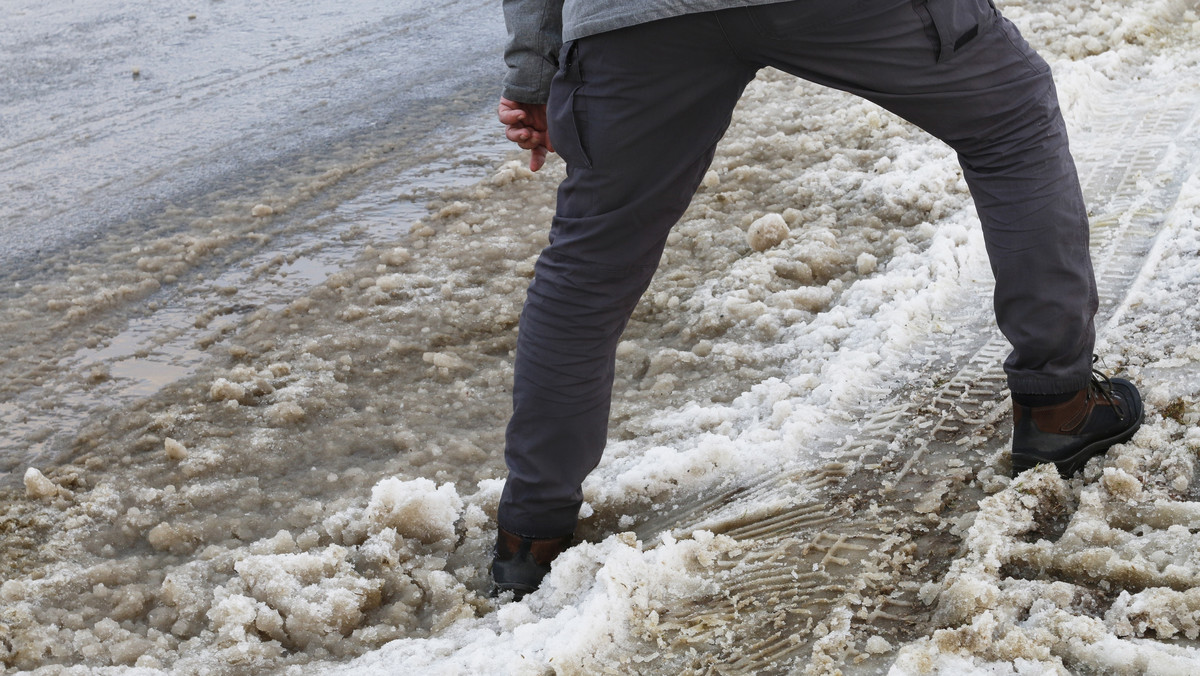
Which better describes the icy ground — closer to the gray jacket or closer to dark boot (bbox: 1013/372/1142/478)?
dark boot (bbox: 1013/372/1142/478)

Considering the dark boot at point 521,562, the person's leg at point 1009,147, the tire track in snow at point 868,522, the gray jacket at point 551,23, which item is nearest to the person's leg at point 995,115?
the person's leg at point 1009,147

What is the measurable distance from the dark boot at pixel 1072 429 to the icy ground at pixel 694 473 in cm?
6

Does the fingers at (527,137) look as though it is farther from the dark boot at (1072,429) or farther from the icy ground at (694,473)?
the dark boot at (1072,429)

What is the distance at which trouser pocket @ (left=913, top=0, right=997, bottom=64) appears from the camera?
175 centimetres

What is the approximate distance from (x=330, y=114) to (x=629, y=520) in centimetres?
401

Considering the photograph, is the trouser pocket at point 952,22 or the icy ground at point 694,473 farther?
the icy ground at point 694,473

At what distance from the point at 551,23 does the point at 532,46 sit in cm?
6

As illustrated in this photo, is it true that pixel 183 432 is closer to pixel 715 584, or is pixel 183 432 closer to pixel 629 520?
pixel 629 520

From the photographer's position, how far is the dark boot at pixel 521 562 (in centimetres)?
218

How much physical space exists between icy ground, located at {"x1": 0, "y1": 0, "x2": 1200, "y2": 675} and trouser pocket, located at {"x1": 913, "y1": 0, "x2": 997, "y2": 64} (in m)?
0.91

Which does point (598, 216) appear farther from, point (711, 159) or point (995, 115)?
point (995, 115)

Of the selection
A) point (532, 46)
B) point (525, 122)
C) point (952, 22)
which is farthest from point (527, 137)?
point (952, 22)

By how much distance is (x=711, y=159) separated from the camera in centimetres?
196

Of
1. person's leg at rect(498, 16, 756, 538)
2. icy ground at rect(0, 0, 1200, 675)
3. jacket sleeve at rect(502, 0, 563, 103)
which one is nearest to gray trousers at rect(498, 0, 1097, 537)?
person's leg at rect(498, 16, 756, 538)
